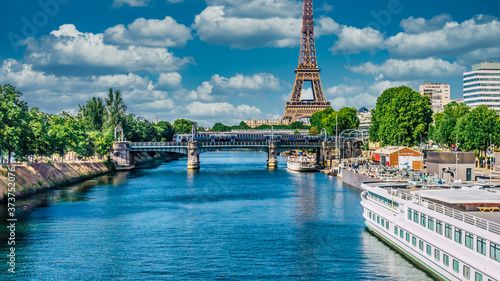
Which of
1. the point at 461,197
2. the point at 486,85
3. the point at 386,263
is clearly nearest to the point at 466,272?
the point at 461,197

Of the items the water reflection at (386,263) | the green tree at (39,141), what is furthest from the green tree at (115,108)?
the water reflection at (386,263)

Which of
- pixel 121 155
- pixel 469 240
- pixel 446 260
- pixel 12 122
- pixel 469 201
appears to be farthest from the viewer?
pixel 121 155

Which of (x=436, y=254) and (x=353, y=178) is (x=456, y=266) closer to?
(x=436, y=254)

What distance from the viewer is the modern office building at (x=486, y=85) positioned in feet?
628

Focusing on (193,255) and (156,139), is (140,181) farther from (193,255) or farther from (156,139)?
(156,139)

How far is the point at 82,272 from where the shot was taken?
110 ft

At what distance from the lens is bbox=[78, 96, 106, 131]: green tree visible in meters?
133

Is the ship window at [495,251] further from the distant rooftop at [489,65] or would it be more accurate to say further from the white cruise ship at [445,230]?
the distant rooftop at [489,65]

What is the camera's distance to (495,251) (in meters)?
25.5

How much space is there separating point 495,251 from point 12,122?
57426 mm

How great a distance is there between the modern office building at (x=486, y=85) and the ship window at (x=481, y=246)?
179 meters

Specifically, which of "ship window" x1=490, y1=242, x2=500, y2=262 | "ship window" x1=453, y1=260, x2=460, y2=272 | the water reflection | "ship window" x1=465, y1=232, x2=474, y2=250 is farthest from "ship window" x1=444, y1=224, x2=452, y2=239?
"ship window" x1=490, y1=242, x2=500, y2=262

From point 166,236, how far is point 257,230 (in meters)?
7.96

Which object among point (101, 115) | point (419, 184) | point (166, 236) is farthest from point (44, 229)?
point (101, 115)
